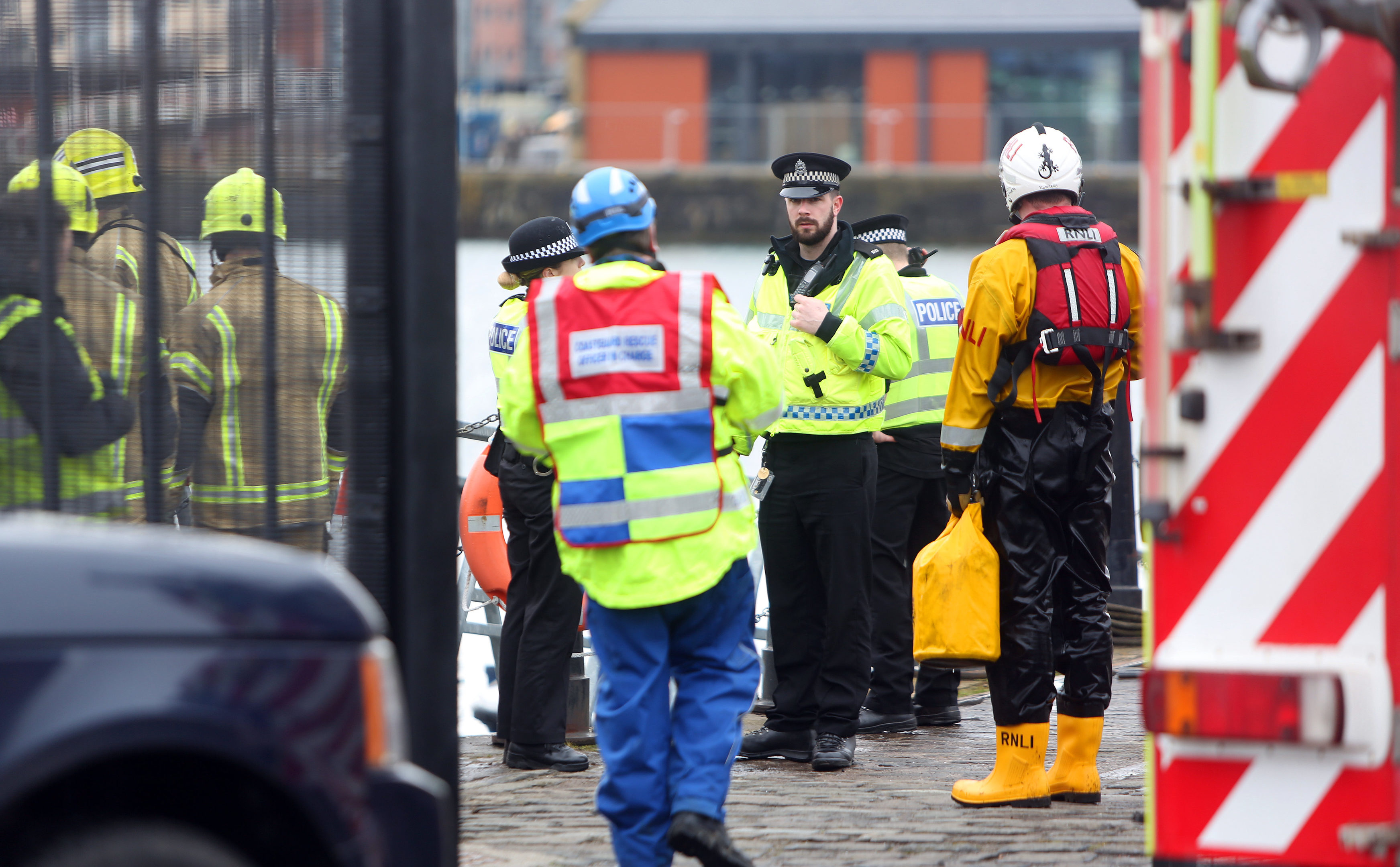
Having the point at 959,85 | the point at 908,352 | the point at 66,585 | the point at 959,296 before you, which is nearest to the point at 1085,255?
the point at 908,352

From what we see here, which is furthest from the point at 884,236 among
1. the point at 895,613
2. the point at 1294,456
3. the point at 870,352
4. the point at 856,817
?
the point at 1294,456

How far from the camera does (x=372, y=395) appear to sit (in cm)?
433

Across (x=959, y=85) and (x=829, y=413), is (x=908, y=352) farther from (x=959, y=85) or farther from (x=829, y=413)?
(x=959, y=85)

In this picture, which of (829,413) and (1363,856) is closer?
(1363,856)

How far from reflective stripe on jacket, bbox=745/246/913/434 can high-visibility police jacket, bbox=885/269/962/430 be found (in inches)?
39.2

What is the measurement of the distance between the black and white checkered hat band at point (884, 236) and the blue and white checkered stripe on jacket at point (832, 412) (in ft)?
5.08

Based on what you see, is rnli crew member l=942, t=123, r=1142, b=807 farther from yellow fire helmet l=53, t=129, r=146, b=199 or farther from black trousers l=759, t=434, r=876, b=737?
yellow fire helmet l=53, t=129, r=146, b=199

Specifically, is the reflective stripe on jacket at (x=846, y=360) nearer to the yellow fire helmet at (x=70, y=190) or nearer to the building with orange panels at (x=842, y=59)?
the yellow fire helmet at (x=70, y=190)

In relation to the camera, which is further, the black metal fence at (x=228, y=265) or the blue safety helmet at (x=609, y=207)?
the blue safety helmet at (x=609, y=207)

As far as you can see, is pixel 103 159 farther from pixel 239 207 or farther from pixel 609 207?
pixel 609 207

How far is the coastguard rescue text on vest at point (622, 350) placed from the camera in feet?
14.8

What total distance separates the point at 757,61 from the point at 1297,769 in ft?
148

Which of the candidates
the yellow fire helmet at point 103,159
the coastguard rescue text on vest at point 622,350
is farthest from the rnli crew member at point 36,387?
the coastguard rescue text on vest at point 622,350

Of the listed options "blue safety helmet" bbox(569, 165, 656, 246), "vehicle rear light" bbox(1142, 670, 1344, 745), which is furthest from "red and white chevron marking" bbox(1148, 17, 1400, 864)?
"blue safety helmet" bbox(569, 165, 656, 246)
